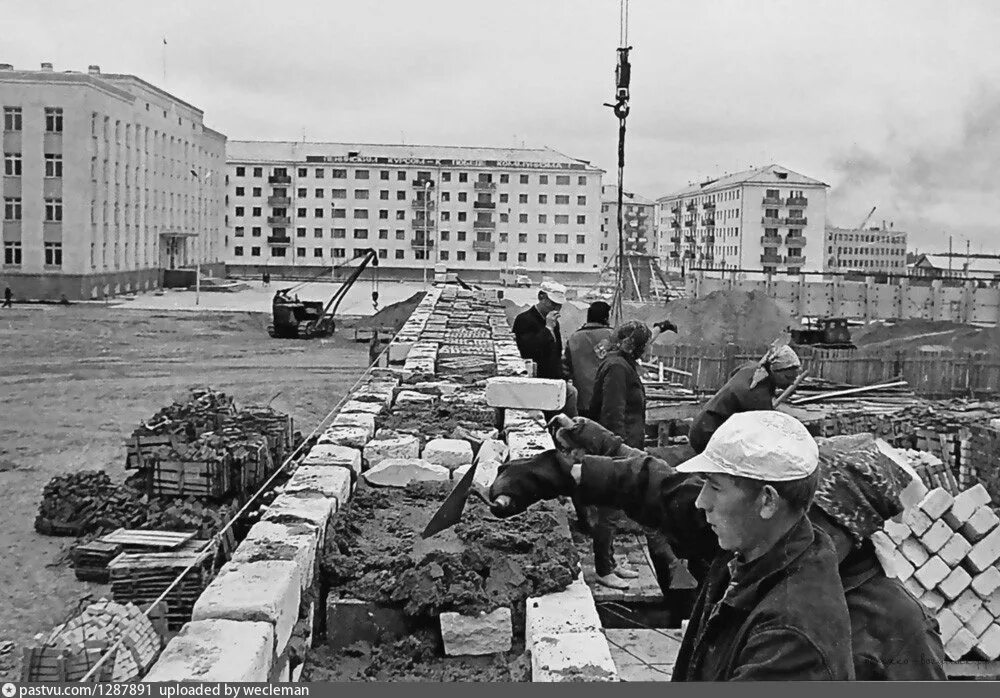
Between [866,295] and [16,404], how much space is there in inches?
1168

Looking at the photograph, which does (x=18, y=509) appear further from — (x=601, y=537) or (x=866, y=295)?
(x=866, y=295)

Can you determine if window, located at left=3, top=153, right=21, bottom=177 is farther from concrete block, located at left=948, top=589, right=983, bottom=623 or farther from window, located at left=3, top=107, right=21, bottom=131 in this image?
concrete block, located at left=948, top=589, right=983, bottom=623

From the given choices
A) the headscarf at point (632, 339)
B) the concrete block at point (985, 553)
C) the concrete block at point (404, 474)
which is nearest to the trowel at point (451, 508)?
the concrete block at point (404, 474)

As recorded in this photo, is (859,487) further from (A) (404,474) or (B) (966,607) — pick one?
(B) (966,607)

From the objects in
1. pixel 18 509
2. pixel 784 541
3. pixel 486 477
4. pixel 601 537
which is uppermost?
pixel 784 541

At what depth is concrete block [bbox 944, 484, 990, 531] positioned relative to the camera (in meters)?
6.56

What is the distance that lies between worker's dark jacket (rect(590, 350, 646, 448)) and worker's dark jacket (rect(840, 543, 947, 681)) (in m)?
3.65

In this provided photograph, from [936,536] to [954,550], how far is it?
0.50 ft

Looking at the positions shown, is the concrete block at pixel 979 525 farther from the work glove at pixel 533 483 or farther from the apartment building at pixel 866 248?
the apartment building at pixel 866 248

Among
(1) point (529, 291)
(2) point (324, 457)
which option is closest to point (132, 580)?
(2) point (324, 457)

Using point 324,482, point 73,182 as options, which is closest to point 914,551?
point 324,482

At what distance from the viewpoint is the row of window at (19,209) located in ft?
140

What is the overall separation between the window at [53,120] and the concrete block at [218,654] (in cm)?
4353

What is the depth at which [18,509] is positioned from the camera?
37.9ft
